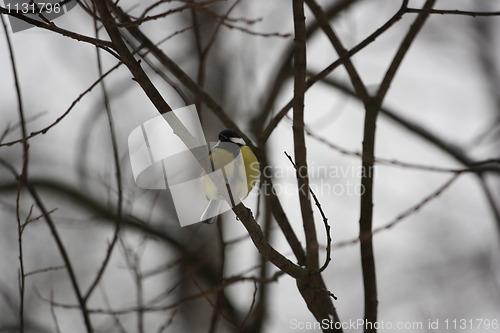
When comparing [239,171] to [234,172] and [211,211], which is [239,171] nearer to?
[234,172]

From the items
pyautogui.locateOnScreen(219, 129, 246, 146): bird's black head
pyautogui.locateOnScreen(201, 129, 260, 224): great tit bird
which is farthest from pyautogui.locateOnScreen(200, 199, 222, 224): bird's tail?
pyautogui.locateOnScreen(219, 129, 246, 146): bird's black head

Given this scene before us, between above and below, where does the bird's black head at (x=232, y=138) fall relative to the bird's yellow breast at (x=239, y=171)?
above

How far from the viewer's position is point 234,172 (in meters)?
2.27

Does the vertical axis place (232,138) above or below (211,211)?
above

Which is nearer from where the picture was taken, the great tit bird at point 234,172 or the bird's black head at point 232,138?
the great tit bird at point 234,172

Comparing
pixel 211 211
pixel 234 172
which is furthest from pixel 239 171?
pixel 211 211

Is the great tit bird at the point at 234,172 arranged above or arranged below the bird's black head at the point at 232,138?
below

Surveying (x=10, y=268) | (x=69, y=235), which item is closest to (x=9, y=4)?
(x=10, y=268)

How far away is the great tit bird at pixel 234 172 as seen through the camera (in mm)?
2232

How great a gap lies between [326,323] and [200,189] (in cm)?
82

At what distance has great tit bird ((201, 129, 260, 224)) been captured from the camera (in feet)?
7.32

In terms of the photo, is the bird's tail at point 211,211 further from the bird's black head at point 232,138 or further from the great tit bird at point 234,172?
the bird's black head at point 232,138

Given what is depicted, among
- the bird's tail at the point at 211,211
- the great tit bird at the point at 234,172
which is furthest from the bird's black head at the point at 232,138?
the bird's tail at the point at 211,211

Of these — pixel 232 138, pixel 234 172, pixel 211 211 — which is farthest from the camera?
pixel 232 138
